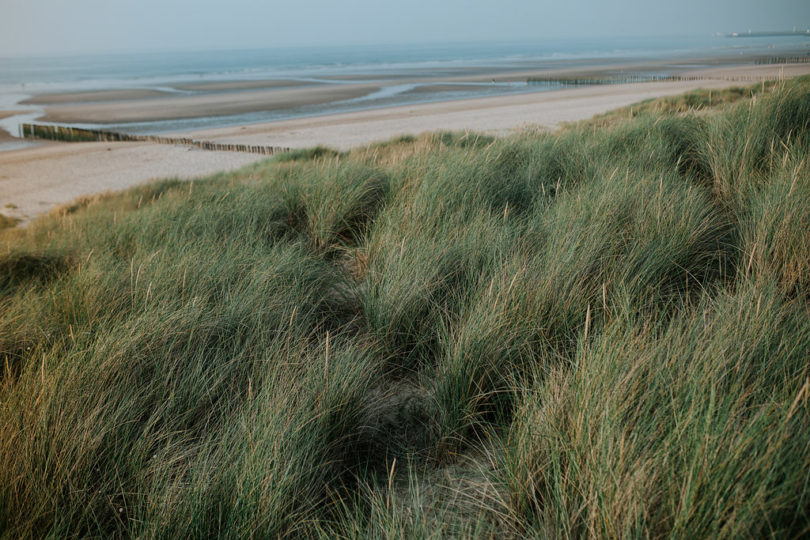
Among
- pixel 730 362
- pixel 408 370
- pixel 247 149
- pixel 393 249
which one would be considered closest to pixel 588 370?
pixel 730 362

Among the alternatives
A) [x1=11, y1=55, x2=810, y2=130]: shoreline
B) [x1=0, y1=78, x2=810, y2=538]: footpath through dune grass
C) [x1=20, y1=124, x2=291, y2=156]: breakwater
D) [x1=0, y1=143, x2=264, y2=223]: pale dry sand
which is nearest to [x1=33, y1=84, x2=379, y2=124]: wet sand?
[x1=11, y1=55, x2=810, y2=130]: shoreline

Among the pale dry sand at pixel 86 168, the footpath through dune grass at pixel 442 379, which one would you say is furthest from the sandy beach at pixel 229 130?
the footpath through dune grass at pixel 442 379

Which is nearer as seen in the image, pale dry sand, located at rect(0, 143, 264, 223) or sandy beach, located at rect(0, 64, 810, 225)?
pale dry sand, located at rect(0, 143, 264, 223)

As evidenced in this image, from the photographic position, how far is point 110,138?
2045cm

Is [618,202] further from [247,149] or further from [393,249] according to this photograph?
[247,149]

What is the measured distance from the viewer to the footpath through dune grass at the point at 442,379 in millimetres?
1595

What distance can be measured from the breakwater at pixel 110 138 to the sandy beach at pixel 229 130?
57cm

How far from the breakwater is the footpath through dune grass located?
13.6 m

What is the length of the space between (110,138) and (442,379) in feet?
71.8

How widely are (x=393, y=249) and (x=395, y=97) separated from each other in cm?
3041

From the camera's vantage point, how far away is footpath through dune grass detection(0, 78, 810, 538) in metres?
1.59

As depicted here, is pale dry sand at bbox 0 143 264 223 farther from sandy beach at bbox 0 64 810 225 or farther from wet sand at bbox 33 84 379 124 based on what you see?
wet sand at bbox 33 84 379 124

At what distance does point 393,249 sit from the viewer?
350cm

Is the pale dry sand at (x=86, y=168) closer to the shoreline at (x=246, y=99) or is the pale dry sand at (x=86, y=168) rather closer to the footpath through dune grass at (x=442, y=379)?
the shoreline at (x=246, y=99)
